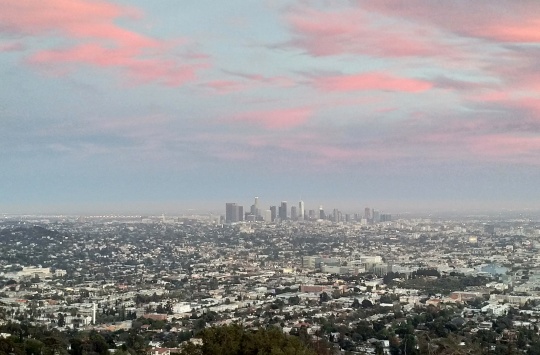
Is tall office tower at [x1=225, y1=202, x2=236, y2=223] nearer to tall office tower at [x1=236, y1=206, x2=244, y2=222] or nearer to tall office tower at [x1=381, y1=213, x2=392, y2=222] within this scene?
tall office tower at [x1=236, y1=206, x2=244, y2=222]

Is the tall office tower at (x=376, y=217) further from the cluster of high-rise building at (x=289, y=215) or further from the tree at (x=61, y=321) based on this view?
the tree at (x=61, y=321)

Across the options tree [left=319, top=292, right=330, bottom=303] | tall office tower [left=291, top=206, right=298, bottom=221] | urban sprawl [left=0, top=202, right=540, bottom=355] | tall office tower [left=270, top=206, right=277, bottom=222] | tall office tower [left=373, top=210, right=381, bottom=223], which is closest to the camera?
urban sprawl [left=0, top=202, right=540, bottom=355]

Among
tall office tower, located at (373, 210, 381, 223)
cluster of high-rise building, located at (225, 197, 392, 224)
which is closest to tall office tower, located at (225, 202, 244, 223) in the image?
cluster of high-rise building, located at (225, 197, 392, 224)

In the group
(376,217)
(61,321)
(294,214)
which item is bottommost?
(61,321)

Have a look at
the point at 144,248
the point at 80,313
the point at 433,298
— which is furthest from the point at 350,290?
the point at 144,248

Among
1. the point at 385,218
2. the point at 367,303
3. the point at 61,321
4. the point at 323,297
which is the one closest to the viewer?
A: the point at 61,321

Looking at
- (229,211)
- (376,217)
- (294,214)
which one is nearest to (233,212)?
(229,211)

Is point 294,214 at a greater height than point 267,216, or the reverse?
point 294,214

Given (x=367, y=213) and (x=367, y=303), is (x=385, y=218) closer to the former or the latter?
(x=367, y=213)

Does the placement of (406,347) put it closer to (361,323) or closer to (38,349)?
(361,323)

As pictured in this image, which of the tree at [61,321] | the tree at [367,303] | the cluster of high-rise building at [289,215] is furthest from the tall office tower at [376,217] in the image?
the tree at [61,321]
